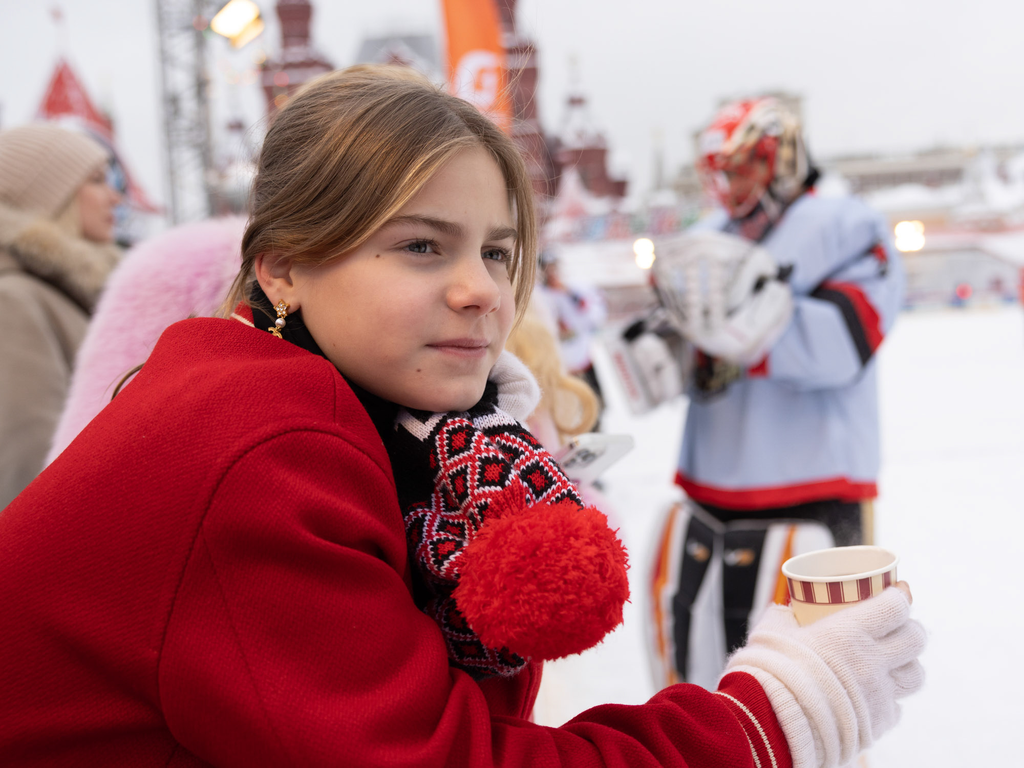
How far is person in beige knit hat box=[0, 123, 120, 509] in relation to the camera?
1.88 metres

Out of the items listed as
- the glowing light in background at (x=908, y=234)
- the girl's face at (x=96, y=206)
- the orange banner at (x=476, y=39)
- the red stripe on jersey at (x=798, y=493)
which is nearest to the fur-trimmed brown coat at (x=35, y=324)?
the girl's face at (x=96, y=206)

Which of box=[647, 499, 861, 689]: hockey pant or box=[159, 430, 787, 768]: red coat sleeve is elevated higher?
box=[159, 430, 787, 768]: red coat sleeve

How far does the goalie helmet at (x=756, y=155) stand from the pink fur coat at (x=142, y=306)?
4.62 ft

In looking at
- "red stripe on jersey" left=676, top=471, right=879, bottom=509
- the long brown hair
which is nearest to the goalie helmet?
"red stripe on jersey" left=676, top=471, right=879, bottom=509

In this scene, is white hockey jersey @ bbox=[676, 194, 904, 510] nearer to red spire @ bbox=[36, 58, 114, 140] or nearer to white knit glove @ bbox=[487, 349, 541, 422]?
white knit glove @ bbox=[487, 349, 541, 422]

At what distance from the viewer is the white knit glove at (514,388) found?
92 cm

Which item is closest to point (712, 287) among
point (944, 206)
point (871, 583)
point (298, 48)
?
point (871, 583)

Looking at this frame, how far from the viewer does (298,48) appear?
18688 mm

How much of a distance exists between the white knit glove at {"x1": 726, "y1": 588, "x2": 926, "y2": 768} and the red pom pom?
198 millimetres

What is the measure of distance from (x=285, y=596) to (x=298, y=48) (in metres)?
20.3

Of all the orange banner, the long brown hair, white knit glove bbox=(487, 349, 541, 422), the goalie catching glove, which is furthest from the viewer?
the orange banner

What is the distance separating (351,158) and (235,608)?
1.37 feet

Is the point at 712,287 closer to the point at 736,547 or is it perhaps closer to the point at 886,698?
the point at 736,547

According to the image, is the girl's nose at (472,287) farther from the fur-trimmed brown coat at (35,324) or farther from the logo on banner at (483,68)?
the logo on banner at (483,68)
